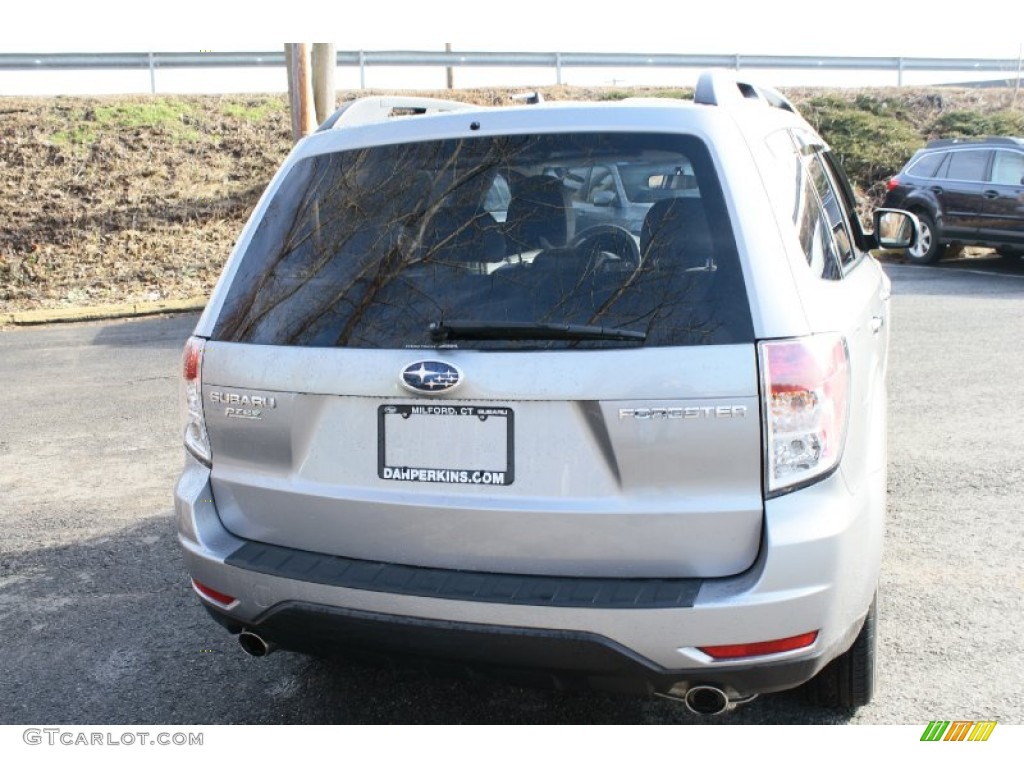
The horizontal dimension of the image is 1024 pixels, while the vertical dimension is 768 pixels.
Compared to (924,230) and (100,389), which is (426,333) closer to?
(100,389)

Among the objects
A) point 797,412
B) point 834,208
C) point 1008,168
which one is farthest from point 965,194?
point 797,412

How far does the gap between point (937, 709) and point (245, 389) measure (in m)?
2.40

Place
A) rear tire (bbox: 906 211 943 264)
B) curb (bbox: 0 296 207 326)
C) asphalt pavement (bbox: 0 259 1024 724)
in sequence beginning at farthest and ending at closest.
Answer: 1. rear tire (bbox: 906 211 943 264)
2. curb (bbox: 0 296 207 326)
3. asphalt pavement (bbox: 0 259 1024 724)

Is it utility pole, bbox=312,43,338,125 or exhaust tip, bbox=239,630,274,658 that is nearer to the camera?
exhaust tip, bbox=239,630,274,658

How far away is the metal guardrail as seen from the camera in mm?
22359

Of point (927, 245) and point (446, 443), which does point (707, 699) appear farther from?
point (927, 245)

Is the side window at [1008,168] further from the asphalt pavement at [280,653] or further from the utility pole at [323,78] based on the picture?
the utility pole at [323,78]

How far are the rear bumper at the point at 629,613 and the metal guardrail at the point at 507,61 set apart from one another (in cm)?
2168

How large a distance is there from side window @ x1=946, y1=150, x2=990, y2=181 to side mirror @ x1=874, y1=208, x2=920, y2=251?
10939 mm

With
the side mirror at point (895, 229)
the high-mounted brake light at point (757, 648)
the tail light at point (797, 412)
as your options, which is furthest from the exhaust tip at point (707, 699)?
the side mirror at point (895, 229)

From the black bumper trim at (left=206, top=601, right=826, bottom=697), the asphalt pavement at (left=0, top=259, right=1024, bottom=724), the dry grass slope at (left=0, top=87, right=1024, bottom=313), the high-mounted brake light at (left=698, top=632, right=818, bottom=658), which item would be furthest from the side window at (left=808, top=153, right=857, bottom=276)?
the dry grass slope at (left=0, top=87, right=1024, bottom=313)

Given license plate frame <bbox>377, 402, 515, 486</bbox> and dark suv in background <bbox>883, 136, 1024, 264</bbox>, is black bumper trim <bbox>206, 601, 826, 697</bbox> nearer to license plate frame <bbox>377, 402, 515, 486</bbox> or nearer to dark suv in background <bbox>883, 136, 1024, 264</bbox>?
license plate frame <bbox>377, 402, 515, 486</bbox>

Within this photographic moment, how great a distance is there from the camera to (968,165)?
50.1 ft

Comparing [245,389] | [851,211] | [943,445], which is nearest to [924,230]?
[943,445]
